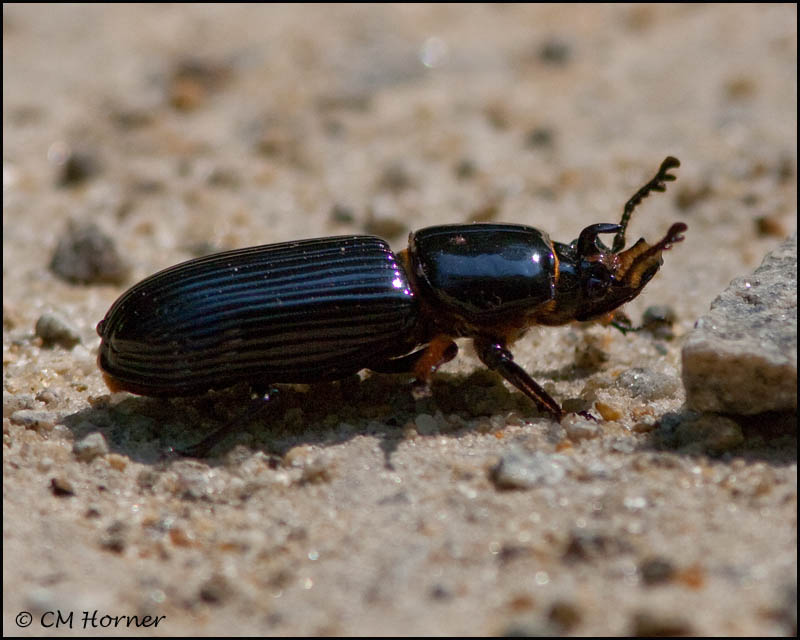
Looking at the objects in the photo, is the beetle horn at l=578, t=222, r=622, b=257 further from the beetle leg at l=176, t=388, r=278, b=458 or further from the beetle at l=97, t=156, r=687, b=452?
the beetle leg at l=176, t=388, r=278, b=458

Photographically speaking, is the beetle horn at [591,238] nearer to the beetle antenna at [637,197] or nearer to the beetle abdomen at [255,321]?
the beetle antenna at [637,197]

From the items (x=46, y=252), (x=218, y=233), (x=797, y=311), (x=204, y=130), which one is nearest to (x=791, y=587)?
(x=797, y=311)

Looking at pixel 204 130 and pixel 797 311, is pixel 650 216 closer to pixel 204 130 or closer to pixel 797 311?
pixel 797 311

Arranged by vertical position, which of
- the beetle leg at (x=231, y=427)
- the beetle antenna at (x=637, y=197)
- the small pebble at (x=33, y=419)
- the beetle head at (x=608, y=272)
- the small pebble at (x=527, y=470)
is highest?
the beetle antenna at (x=637, y=197)

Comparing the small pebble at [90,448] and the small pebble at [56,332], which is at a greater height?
the small pebble at [90,448]

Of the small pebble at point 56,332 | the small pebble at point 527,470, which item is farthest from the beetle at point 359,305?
the small pebble at point 56,332

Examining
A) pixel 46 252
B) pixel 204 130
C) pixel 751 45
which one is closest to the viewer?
pixel 46 252
